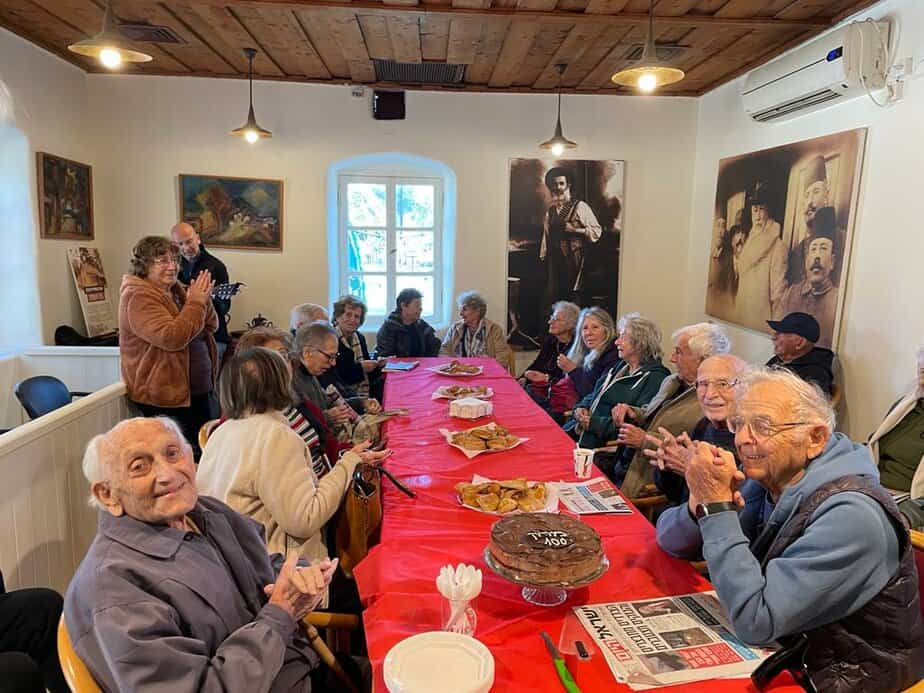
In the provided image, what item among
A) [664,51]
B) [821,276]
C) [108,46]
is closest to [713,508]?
[108,46]

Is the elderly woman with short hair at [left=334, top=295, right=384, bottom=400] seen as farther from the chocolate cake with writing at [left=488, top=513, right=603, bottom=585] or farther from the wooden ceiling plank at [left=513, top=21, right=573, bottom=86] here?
the chocolate cake with writing at [left=488, top=513, right=603, bottom=585]

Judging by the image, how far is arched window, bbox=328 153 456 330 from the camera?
226 inches

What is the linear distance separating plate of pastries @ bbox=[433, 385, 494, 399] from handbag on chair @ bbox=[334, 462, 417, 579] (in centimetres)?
135

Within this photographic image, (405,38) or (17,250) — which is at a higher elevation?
(405,38)

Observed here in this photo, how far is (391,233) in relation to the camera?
588cm

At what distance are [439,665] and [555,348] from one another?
3509mm

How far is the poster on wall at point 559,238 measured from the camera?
18.2ft

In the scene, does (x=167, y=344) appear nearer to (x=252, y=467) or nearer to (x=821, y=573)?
(x=252, y=467)

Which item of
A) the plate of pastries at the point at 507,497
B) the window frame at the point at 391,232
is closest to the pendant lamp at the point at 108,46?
the plate of pastries at the point at 507,497

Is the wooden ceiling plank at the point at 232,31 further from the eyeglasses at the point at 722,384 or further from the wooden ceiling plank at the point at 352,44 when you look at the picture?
the eyeglasses at the point at 722,384

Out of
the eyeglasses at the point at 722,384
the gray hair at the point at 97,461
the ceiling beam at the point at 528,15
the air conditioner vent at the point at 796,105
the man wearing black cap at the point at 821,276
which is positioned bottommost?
the gray hair at the point at 97,461

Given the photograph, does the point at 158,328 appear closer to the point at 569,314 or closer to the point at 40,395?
the point at 40,395

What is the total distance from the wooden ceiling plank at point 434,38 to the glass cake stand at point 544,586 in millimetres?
3357

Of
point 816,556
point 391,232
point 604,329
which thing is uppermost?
point 391,232
